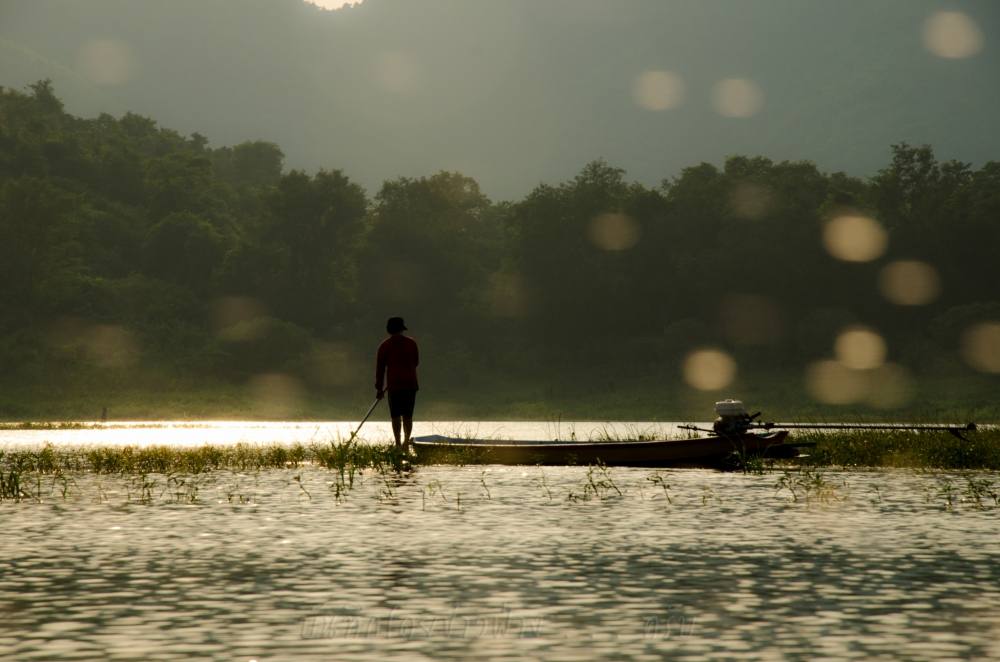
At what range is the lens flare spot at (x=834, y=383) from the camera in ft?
250

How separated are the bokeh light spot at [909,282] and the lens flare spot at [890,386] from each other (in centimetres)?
683

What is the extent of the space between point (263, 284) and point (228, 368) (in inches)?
511

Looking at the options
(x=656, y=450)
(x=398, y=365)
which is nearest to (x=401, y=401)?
(x=398, y=365)

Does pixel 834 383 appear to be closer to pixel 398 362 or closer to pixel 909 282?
pixel 909 282

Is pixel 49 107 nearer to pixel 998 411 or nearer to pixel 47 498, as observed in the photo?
pixel 998 411

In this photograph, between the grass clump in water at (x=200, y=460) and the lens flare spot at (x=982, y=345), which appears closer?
the grass clump in water at (x=200, y=460)

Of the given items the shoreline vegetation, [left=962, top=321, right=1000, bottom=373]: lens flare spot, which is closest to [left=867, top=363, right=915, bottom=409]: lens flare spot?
[left=962, top=321, right=1000, bottom=373]: lens flare spot

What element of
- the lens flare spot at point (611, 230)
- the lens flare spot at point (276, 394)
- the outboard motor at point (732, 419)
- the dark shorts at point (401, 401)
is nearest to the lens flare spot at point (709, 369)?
the lens flare spot at point (611, 230)

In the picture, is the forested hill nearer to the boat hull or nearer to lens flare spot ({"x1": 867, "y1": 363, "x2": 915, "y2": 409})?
lens flare spot ({"x1": 867, "y1": 363, "x2": 915, "y2": 409})

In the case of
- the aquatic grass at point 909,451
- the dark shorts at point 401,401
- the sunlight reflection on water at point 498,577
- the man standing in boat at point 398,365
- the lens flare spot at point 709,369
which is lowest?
the sunlight reflection on water at point 498,577

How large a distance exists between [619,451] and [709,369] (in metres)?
60.6

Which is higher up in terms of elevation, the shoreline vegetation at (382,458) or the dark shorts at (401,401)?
the dark shorts at (401,401)

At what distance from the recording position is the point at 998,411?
64812mm

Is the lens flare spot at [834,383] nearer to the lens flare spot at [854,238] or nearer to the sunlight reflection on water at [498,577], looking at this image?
the lens flare spot at [854,238]
